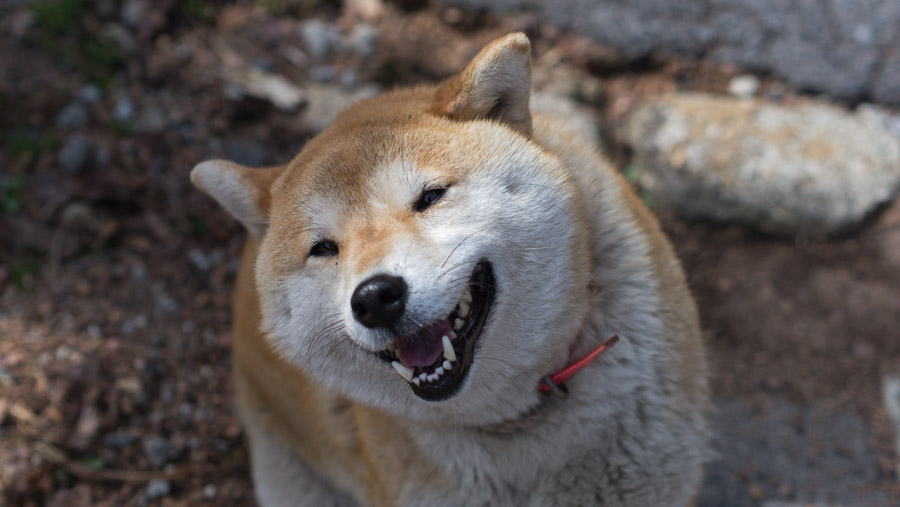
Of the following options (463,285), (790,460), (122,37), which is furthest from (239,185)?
(790,460)

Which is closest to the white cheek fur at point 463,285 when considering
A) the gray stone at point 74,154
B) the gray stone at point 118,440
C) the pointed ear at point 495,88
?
the pointed ear at point 495,88

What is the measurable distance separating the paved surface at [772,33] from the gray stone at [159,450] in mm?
3587

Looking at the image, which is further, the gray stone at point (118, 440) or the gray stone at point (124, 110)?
the gray stone at point (124, 110)

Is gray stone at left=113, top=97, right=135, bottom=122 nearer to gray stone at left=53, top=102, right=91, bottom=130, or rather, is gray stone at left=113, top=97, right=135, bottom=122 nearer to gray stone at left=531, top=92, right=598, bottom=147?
gray stone at left=53, top=102, right=91, bottom=130

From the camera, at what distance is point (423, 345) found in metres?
2.28

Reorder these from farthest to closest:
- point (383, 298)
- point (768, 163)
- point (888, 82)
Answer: point (888, 82)
point (768, 163)
point (383, 298)

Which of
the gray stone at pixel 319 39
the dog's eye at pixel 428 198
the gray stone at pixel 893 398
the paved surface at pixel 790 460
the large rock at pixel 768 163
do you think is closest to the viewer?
the dog's eye at pixel 428 198

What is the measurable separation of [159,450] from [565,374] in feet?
8.45

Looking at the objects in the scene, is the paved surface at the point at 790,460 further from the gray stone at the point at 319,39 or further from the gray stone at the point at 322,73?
the gray stone at the point at 319,39

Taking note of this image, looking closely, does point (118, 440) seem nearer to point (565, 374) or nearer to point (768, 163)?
point (565, 374)

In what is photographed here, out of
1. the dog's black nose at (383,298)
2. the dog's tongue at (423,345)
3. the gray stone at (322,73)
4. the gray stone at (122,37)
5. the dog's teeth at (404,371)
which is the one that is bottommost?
the gray stone at (322,73)

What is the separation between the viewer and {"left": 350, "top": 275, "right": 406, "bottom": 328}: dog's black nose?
2090 millimetres

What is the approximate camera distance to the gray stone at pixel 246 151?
4.78 meters

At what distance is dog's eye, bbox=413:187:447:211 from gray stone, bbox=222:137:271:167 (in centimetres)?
269
